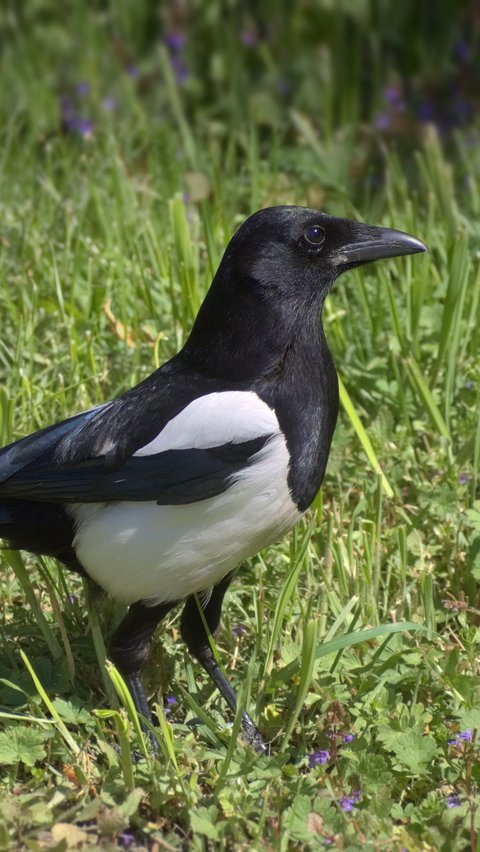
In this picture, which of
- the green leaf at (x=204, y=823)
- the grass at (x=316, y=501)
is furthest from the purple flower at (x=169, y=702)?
the green leaf at (x=204, y=823)

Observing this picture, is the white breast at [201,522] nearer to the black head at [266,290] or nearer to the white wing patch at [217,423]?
the white wing patch at [217,423]

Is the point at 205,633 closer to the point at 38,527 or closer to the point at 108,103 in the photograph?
the point at 38,527

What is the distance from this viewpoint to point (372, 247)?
2.26 meters

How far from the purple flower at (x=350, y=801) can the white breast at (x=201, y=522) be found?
0.43m

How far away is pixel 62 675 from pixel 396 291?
160 cm

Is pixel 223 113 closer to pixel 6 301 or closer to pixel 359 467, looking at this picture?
pixel 6 301

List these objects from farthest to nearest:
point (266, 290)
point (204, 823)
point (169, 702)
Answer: point (169, 702) < point (266, 290) < point (204, 823)

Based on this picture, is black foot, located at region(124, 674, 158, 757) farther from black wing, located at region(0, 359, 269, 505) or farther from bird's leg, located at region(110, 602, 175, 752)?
black wing, located at region(0, 359, 269, 505)

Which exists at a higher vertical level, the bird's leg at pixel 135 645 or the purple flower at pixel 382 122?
the purple flower at pixel 382 122

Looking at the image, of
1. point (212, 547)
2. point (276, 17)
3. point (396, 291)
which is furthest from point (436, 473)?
point (276, 17)

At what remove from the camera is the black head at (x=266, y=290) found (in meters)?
2.17

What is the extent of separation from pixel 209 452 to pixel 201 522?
4.7 inches

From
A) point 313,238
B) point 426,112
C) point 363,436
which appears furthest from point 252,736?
point 426,112

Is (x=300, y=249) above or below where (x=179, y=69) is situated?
below
